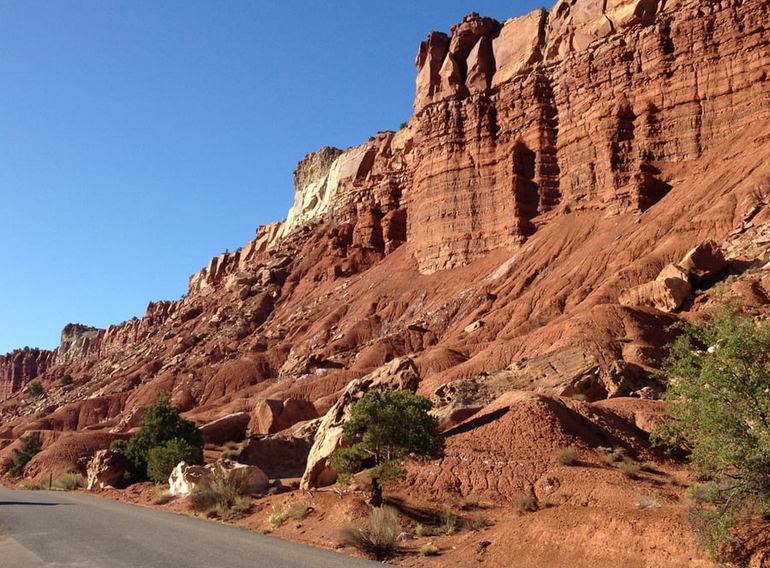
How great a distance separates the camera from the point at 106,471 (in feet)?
112

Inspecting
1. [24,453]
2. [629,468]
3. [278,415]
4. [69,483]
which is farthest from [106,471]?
[629,468]

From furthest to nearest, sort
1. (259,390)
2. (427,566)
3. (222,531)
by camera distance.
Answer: (259,390) < (222,531) < (427,566)

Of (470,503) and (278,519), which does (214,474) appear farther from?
(470,503)

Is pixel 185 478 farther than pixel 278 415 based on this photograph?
No

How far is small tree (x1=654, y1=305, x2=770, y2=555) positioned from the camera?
10047mm

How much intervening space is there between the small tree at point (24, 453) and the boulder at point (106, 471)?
13996 mm

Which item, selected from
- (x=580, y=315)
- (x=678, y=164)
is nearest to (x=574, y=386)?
(x=580, y=315)

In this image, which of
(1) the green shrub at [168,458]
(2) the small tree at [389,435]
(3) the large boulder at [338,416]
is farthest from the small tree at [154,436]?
(2) the small tree at [389,435]

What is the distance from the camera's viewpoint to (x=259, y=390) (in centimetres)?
6184

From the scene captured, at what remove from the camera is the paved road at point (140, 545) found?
1102 cm

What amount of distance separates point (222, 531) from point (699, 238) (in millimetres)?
37586

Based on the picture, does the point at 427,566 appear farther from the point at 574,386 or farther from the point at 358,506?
the point at 574,386

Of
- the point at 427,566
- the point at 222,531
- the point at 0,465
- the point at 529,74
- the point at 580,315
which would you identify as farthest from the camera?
the point at 529,74

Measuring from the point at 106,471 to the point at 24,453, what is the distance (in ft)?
60.3
